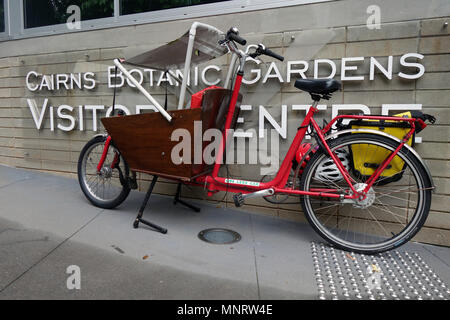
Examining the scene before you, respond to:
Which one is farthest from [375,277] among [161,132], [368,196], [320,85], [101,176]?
[101,176]

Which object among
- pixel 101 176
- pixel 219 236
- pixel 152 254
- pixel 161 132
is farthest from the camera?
pixel 101 176

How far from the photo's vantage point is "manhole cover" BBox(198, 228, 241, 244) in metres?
2.78

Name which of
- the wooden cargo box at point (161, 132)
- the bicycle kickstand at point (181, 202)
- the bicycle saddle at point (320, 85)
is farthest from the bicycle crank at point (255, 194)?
the bicycle saddle at point (320, 85)

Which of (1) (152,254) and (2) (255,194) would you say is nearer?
(1) (152,254)

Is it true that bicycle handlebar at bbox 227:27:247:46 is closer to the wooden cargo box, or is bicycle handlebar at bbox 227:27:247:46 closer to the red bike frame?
the red bike frame

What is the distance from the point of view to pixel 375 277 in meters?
2.23

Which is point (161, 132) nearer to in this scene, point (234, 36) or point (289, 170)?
point (234, 36)

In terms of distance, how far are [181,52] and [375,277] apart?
252cm

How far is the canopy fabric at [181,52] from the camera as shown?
8.84 feet

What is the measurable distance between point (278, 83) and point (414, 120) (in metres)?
1.40

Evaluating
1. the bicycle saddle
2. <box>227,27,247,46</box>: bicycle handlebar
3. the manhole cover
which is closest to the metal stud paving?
the manhole cover

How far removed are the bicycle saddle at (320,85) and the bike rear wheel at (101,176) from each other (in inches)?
80.5

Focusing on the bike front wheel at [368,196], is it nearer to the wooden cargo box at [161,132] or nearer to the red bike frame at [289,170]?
the red bike frame at [289,170]
